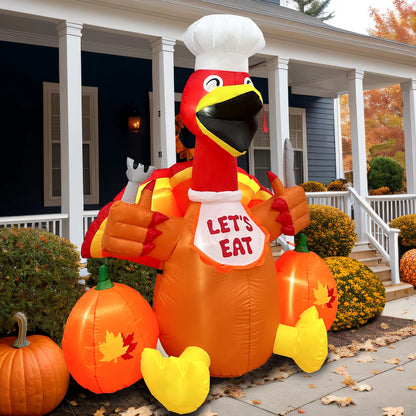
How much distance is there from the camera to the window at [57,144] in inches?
334

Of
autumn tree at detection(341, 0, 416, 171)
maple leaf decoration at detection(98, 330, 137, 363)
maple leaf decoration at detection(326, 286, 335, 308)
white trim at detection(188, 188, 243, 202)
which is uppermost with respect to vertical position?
autumn tree at detection(341, 0, 416, 171)

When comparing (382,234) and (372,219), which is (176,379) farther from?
(372,219)

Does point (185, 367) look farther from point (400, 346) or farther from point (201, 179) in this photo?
point (400, 346)

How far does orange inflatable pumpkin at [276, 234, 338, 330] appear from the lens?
3.80m

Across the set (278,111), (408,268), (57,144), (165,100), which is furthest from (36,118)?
(408,268)

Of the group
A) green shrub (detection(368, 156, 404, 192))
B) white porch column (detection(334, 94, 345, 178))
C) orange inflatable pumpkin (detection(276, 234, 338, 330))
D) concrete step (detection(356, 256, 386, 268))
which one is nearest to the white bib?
orange inflatable pumpkin (detection(276, 234, 338, 330))

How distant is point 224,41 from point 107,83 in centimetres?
645

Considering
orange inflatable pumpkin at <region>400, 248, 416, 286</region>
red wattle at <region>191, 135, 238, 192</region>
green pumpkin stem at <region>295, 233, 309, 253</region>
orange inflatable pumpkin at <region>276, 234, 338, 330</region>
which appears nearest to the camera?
red wattle at <region>191, 135, 238, 192</region>

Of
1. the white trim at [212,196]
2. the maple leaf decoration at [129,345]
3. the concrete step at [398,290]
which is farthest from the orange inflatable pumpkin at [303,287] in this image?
the concrete step at [398,290]

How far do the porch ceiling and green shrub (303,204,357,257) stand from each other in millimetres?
3034

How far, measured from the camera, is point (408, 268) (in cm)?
802

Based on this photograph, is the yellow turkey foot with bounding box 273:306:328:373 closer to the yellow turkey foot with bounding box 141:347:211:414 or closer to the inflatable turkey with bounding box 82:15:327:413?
the inflatable turkey with bounding box 82:15:327:413

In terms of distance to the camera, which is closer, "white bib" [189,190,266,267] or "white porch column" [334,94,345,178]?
"white bib" [189,190,266,267]

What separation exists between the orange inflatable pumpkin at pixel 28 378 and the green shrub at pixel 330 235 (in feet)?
15.4
